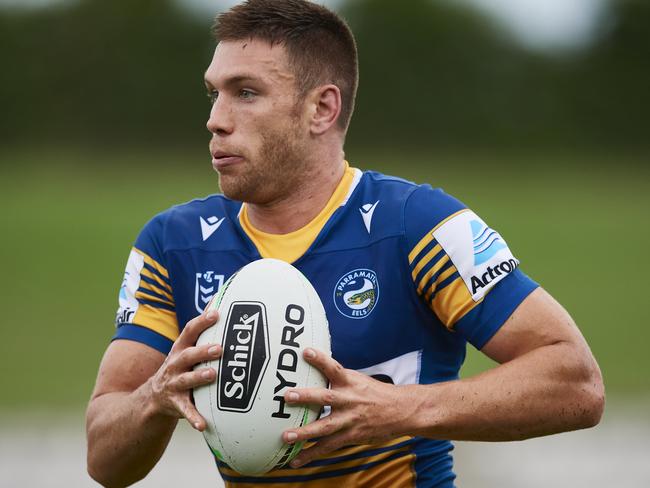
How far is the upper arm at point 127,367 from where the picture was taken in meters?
4.48

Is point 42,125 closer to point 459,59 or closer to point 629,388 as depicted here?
point 459,59

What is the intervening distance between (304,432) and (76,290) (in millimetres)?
17326

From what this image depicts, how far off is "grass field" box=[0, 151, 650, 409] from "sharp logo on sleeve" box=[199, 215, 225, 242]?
7855 mm

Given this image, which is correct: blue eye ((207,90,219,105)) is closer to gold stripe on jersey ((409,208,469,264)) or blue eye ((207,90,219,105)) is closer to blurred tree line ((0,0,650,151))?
gold stripe on jersey ((409,208,469,264))

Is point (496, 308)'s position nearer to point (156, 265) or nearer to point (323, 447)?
point (323, 447)

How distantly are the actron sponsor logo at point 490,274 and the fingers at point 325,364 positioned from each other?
2.28ft

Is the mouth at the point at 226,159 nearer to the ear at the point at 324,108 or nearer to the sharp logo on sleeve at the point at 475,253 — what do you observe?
the ear at the point at 324,108

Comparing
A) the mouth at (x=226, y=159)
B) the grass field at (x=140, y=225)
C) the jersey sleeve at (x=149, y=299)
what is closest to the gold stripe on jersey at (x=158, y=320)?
the jersey sleeve at (x=149, y=299)

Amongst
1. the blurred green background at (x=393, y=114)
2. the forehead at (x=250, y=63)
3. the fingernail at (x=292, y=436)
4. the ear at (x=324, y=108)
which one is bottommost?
the fingernail at (x=292, y=436)

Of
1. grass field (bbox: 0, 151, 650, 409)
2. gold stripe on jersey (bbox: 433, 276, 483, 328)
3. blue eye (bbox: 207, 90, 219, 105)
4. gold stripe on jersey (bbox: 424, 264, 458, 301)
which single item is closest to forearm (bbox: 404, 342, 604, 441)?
gold stripe on jersey (bbox: 433, 276, 483, 328)

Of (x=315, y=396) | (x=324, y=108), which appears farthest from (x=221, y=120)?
(x=315, y=396)

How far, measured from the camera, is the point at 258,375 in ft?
12.4

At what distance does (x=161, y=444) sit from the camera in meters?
4.34

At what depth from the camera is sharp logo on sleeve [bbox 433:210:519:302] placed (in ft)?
13.6
